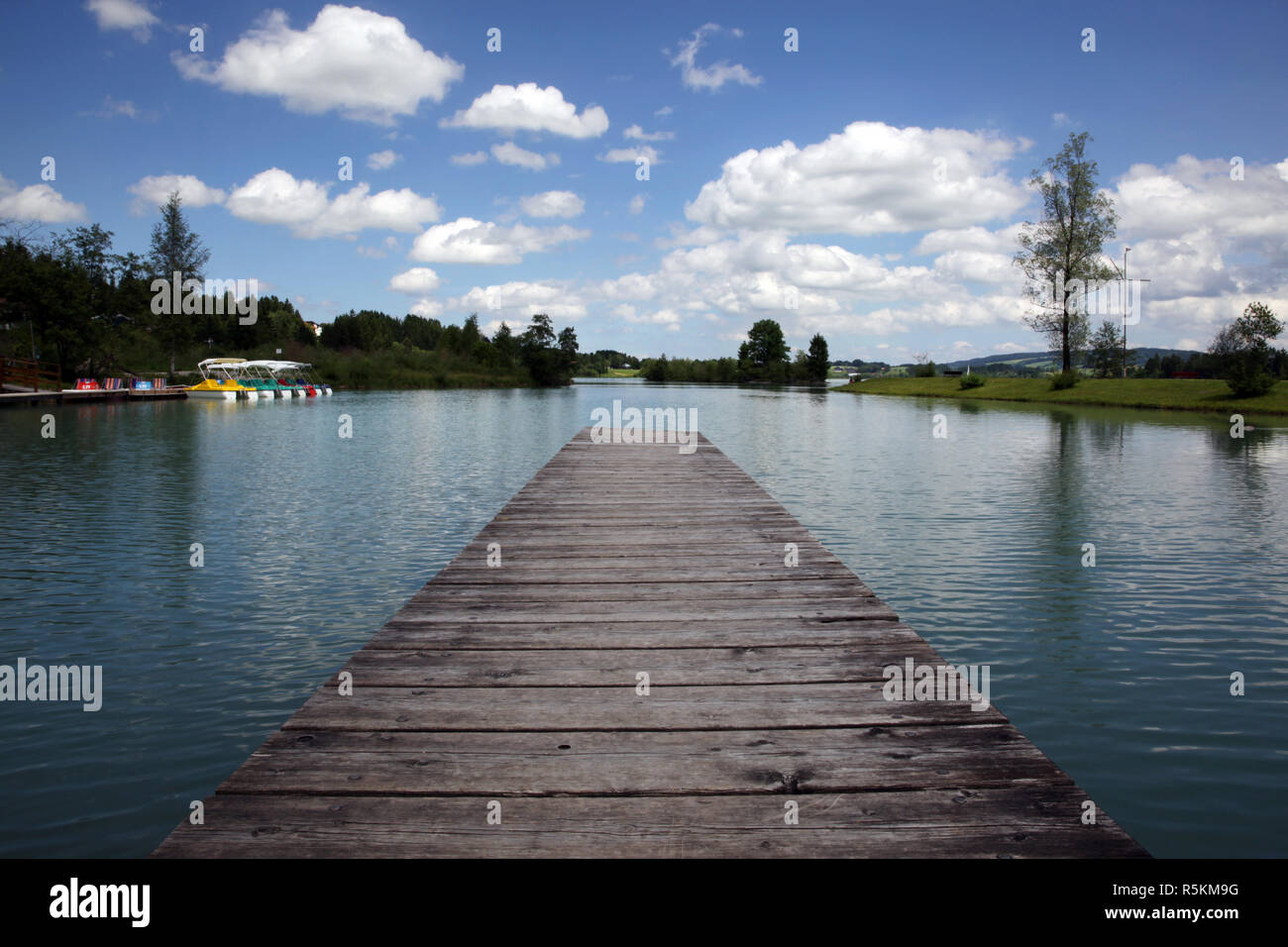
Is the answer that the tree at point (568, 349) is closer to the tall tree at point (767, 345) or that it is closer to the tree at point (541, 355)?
the tree at point (541, 355)

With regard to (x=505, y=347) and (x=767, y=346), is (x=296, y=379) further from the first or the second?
(x=767, y=346)

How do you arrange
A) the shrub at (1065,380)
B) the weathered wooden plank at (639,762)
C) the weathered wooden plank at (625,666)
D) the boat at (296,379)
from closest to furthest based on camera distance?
the weathered wooden plank at (639,762), the weathered wooden plank at (625,666), the shrub at (1065,380), the boat at (296,379)

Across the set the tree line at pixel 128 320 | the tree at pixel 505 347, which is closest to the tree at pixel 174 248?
the tree line at pixel 128 320

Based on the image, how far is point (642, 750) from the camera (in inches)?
118

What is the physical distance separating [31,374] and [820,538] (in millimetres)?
50647

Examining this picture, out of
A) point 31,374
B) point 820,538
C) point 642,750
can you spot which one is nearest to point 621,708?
point 642,750

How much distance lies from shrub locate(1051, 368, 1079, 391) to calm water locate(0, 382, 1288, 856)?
3080 cm

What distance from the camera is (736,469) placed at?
43.4 ft

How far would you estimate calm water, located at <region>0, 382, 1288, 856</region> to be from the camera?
4.29m

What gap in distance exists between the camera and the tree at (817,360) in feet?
387

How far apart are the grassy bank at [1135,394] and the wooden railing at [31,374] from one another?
59679mm

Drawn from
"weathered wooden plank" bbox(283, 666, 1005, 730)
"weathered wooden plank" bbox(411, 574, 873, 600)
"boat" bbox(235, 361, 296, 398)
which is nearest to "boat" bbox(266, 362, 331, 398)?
"boat" bbox(235, 361, 296, 398)

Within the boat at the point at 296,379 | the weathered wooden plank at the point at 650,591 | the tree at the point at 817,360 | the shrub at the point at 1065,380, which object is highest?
the tree at the point at 817,360
